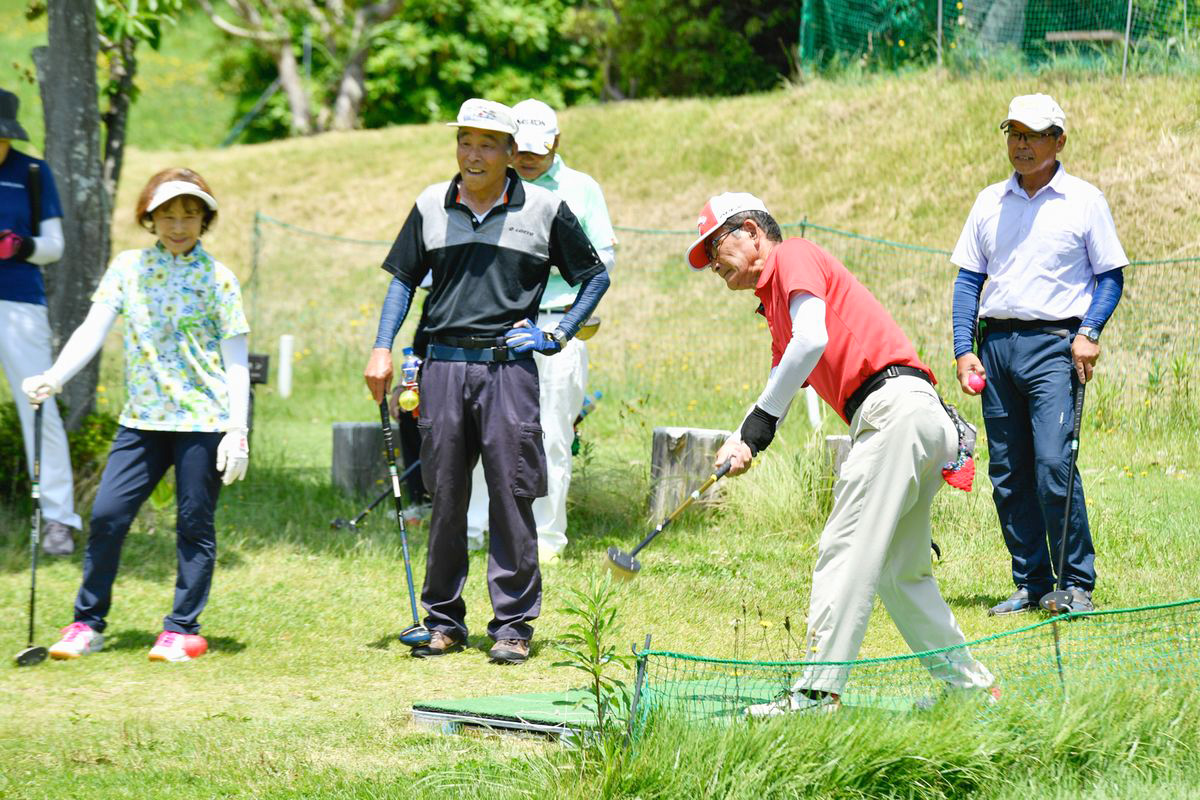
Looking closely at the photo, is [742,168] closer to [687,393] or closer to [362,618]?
[687,393]

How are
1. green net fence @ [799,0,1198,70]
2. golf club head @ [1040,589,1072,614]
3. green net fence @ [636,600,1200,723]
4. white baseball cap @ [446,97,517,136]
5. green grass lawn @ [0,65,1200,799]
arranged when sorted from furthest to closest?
green net fence @ [799,0,1198,70]
golf club head @ [1040,589,1072,614]
white baseball cap @ [446,97,517,136]
green net fence @ [636,600,1200,723]
green grass lawn @ [0,65,1200,799]

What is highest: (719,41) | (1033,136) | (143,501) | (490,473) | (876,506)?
(719,41)

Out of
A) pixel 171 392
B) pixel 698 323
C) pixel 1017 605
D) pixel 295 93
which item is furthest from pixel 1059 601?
pixel 295 93

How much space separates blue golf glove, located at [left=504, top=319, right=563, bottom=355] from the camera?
227 inches

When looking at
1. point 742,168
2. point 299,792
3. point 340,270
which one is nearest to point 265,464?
point 299,792

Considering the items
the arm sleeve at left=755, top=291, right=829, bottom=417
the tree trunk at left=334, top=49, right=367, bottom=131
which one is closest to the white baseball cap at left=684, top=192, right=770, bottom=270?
the arm sleeve at left=755, top=291, right=829, bottom=417

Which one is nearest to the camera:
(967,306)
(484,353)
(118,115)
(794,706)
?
(794,706)

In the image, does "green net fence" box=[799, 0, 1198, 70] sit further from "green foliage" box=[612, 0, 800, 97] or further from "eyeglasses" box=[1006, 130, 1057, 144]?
"eyeglasses" box=[1006, 130, 1057, 144]

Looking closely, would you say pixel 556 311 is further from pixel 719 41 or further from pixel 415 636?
pixel 719 41

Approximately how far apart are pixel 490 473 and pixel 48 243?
3.22 meters

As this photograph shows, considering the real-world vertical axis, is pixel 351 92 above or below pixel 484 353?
above

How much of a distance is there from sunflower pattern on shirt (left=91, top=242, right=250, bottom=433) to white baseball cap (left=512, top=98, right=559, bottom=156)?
5.86 feet

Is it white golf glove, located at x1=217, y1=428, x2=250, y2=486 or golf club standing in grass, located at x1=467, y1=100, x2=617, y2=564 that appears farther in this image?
golf club standing in grass, located at x1=467, y1=100, x2=617, y2=564

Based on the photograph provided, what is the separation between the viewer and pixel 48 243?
7.47 m
